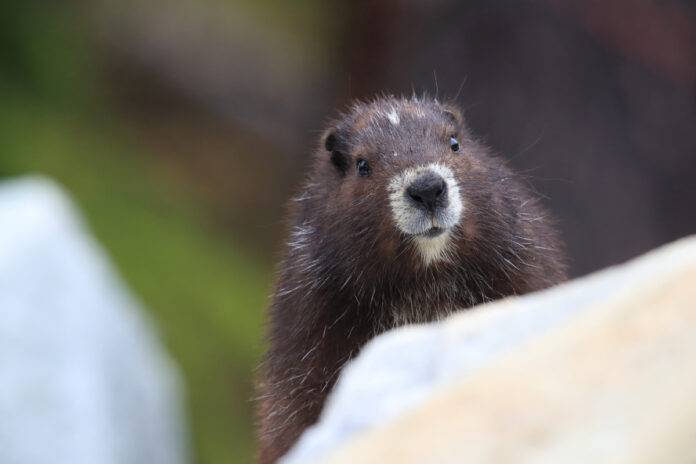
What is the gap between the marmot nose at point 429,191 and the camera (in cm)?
355

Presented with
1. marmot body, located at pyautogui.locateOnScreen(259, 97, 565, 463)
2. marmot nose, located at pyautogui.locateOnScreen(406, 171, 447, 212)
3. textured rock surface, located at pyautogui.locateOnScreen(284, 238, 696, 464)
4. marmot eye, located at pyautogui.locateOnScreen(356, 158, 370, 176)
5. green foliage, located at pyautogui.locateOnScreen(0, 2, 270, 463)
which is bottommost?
green foliage, located at pyautogui.locateOnScreen(0, 2, 270, 463)

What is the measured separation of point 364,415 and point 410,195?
1.49 metres

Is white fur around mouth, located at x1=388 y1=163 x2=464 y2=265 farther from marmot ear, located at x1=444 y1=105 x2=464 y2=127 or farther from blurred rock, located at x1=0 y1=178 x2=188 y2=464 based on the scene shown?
blurred rock, located at x1=0 y1=178 x2=188 y2=464

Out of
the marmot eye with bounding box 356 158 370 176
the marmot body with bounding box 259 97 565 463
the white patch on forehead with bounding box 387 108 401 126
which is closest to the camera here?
the marmot body with bounding box 259 97 565 463

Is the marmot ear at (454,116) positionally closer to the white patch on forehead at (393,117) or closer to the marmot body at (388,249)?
the marmot body at (388,249)

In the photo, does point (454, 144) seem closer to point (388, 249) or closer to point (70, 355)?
point (388, 249)

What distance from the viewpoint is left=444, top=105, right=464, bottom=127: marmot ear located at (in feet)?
13.4

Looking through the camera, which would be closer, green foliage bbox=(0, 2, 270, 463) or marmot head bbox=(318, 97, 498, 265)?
marmot head bbox=(318, 97, 498, 265)

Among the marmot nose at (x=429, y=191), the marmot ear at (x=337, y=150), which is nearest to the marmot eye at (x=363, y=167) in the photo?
the marmot ear at (x=337, y=150)

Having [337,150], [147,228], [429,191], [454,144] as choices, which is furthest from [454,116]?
[147,228]

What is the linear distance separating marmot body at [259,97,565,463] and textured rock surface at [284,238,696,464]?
138 centimetres

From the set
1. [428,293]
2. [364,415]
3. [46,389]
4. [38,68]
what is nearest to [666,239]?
[46,389]

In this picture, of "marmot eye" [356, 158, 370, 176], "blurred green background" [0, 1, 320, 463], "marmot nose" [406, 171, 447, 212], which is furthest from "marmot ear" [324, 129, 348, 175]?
"blurred green background" [0, 1, 320, 463]

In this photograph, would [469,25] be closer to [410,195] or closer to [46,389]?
[46,389]
